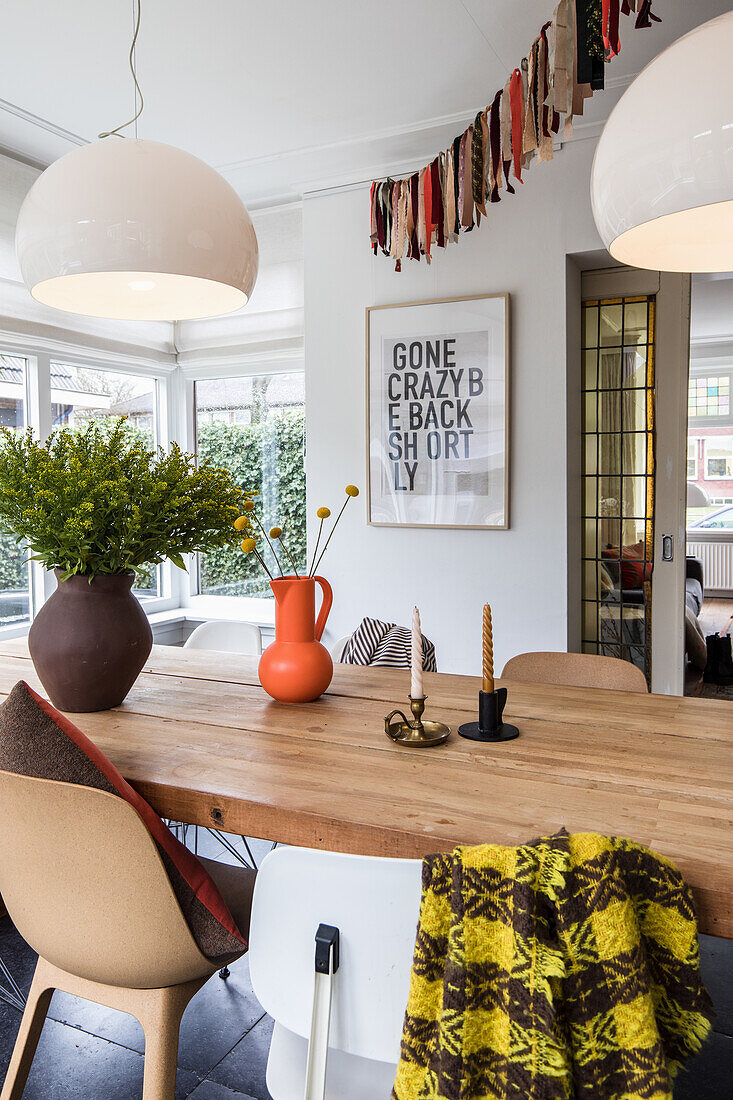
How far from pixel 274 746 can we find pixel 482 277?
2.51 m

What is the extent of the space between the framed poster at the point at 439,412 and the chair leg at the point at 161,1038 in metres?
2.42

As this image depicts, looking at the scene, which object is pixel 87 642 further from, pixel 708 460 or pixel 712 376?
pixel 708 460

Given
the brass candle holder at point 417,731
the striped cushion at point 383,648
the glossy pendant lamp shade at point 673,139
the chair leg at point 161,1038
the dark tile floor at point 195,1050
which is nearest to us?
the glossy pendant lamp shade at point 673,139

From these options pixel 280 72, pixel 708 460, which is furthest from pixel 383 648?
pixel 708 460

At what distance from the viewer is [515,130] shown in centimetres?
221

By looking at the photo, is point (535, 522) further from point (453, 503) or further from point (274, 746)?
point (274, 746)

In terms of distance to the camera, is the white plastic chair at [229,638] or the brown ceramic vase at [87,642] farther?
the white plastic chair at [229,638]

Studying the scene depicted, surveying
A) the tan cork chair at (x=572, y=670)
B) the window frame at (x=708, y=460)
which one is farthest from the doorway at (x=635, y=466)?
the window frame at (x=708, y=460)

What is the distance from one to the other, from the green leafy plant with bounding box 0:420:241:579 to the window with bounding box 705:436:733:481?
7788mm

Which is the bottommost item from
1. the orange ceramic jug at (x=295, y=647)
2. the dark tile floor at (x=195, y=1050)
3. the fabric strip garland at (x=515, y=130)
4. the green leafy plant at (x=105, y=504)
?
the dark tile floor at (x=195, y=1050)

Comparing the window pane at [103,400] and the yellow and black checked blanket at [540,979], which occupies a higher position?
the window pane at [103,400]

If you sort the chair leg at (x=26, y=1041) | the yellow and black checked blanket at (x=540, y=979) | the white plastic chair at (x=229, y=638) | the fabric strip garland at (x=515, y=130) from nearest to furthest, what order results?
the yellow and black checked blanket at (x=540, y=979) < the chair leg at (x=26, y=1041) < the fabric strip garland at (x=515, y=130) < the white plastic chair at (x=229, y=638)

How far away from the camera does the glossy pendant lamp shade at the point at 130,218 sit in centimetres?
150

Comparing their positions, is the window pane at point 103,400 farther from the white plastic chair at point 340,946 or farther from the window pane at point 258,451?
the white plastic chair at point 340,946
